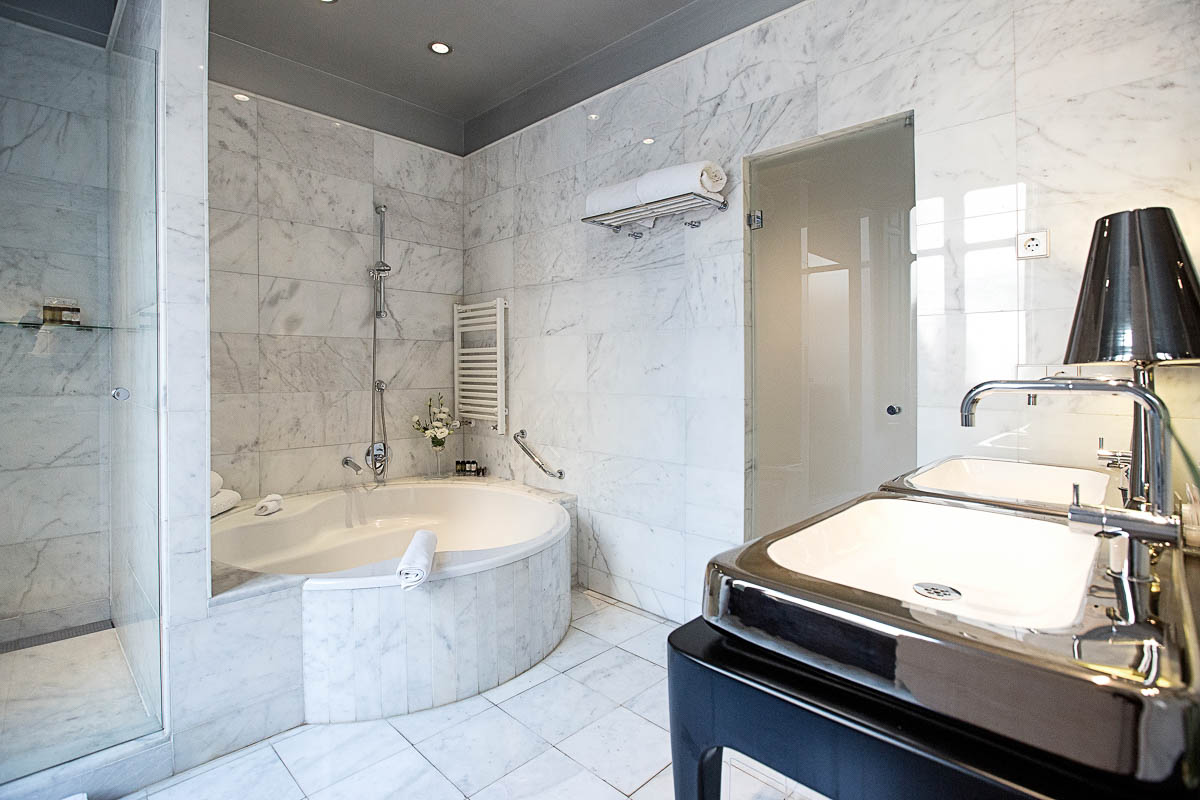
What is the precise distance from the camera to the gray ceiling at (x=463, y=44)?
276cm

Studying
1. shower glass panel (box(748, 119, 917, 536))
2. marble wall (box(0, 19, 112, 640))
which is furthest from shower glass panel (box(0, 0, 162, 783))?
shower glass panel (box(748, 119, 917, 536))

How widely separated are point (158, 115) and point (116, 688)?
182cm

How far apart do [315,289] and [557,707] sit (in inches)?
98.5

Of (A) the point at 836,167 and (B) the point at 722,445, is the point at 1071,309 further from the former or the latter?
(B) the point at 722,445

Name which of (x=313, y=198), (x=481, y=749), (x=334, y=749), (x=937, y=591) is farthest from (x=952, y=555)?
(x=313, y=198)

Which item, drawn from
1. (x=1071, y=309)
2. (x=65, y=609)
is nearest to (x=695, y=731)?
(x=1071, y=309)

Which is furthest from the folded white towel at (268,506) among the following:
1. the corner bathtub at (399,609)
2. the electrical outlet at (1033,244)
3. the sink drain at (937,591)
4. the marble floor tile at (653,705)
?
the electrical outlet at (1033,244)

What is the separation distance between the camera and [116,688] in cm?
198

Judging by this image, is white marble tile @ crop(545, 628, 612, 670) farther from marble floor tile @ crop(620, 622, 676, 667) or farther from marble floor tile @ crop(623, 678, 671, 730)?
marble floor tile @ crop(623, 678, 671, 730)

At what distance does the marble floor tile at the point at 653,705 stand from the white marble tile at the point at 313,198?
2.88m

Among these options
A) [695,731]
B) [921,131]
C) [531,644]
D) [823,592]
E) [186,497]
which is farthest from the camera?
[531,644]

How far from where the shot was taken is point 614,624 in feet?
9.58

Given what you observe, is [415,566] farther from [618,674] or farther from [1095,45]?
[1095,45]

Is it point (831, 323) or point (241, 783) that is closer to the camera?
point (241, 783)
